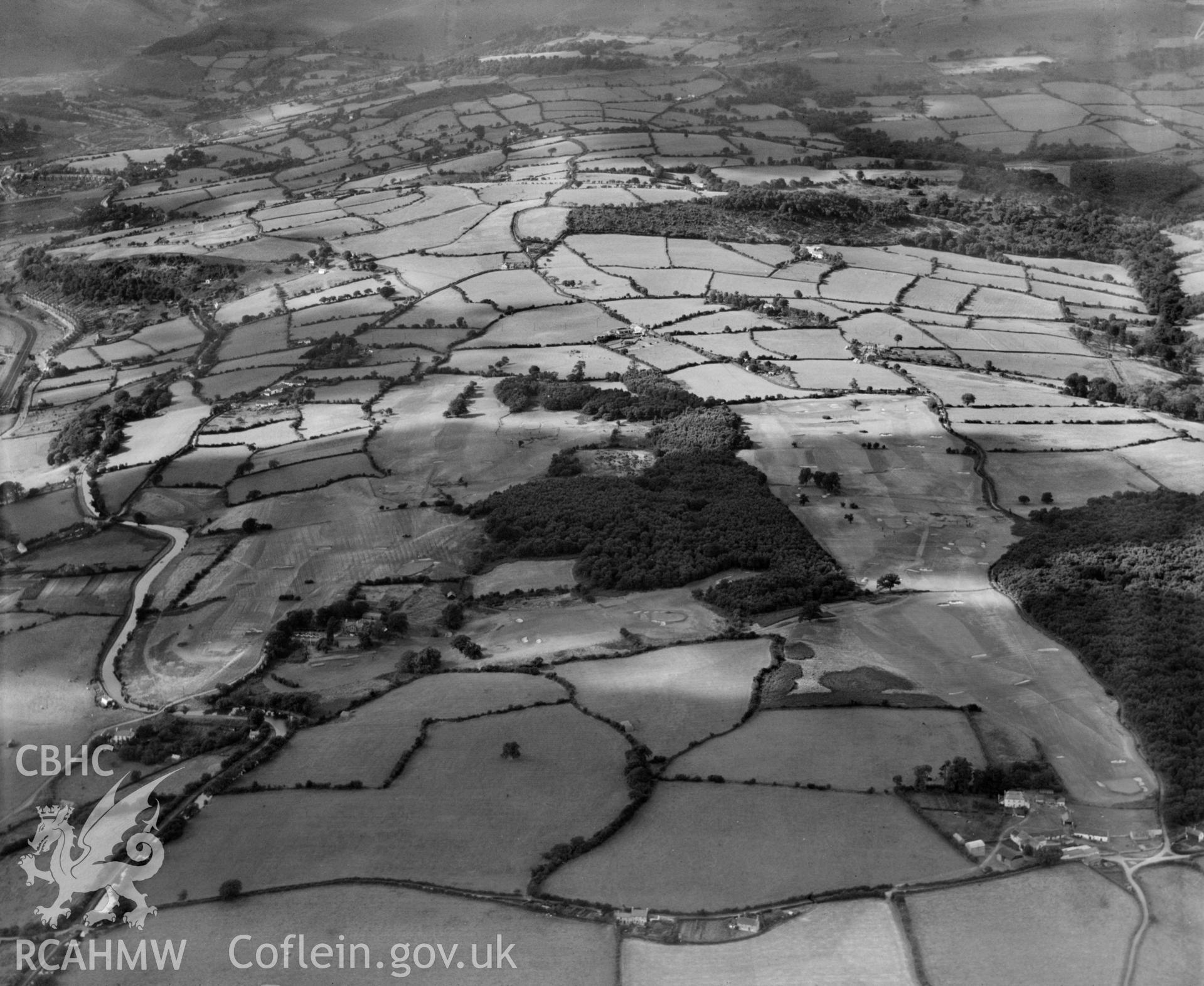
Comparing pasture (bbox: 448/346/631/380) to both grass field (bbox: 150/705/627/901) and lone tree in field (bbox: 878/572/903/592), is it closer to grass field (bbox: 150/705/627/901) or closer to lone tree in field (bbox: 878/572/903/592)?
lone tree in field (bbox: 878/572/903/592)

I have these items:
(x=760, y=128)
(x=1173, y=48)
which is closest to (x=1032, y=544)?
(x=760, y=128)

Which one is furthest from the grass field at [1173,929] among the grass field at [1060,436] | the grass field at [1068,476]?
the grass field at [1060,436]

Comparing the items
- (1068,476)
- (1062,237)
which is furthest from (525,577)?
(1062,237)

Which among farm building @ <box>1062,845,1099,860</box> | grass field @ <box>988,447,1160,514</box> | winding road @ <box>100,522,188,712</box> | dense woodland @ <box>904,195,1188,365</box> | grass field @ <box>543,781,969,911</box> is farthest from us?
dense woodland @ <box>904,195,1188,365</box>

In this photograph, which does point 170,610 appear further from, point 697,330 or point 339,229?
point 339,229

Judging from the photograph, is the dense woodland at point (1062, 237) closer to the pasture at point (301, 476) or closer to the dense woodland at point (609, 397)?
the dense woodland at point (609, 397)

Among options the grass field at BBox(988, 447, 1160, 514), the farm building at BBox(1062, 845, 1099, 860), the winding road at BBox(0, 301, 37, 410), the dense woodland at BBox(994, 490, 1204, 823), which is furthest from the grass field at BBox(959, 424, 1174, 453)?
the winding road at BBox(0, 301, 37, 410)
